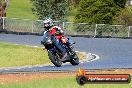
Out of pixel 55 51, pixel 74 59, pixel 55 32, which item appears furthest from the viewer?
pixel 74 59

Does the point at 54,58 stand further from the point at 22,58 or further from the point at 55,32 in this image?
the point at 22,58

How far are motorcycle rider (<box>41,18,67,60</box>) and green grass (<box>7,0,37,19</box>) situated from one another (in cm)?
5804

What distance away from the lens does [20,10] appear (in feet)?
281

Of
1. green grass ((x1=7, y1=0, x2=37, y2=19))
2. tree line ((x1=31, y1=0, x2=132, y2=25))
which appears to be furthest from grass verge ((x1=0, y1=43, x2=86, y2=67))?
green grass ((x1=7, y1=0, x2=37, y2=19))

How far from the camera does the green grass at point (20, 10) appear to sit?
256 ft

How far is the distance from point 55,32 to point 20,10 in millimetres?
70114

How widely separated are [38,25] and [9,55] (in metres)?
18.8

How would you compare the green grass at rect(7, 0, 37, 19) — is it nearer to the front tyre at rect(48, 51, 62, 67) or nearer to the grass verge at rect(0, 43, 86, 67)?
the grass verge at rect(0, 43, 86, 67)

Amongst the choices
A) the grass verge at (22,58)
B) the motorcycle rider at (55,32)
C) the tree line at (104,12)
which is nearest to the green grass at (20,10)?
the tree line at (104,12)

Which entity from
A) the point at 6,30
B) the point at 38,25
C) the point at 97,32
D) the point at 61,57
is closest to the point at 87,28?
the point at 97,32

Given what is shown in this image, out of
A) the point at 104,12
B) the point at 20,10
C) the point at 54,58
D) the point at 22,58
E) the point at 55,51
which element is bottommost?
the point at 20,10

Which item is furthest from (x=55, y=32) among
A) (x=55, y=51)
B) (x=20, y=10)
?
(x=20, y=10)

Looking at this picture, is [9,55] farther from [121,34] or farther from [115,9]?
[115,9]

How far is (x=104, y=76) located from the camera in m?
5.41
